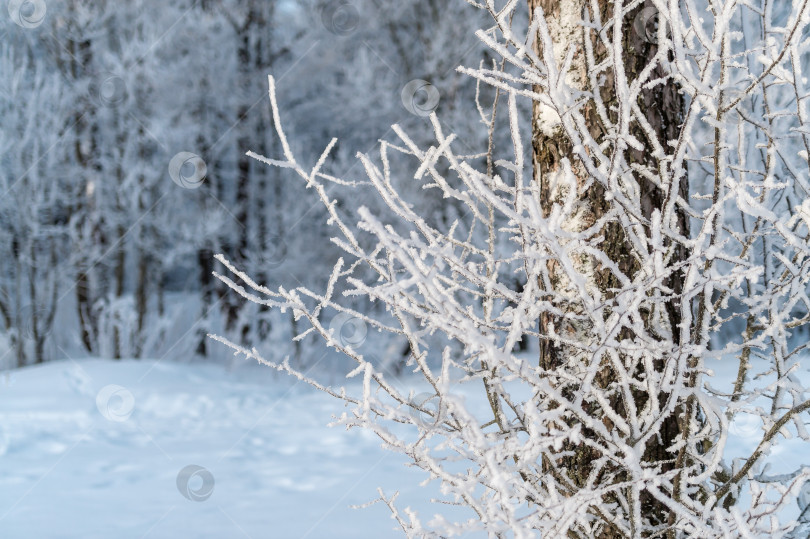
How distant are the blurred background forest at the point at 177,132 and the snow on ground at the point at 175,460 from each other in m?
2.64

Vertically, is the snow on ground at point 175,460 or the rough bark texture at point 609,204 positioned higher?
the rough bark texture at point 609,204

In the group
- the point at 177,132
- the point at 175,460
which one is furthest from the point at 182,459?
the point at 177,132

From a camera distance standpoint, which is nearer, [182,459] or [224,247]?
[182,459]

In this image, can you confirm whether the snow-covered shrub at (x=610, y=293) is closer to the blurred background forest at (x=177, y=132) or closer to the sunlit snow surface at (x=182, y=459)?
the sunlit snow surface at (x=182, y=459)

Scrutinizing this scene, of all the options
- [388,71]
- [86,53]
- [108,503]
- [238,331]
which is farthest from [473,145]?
[108,503]

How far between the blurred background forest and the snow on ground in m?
2.64

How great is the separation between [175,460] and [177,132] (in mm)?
6987

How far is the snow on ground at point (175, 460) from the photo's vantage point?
4.50 meters

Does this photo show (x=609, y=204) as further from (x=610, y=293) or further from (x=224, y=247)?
(x=224, y=247)

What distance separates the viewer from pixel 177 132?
37.4 ft

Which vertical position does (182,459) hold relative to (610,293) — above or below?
below

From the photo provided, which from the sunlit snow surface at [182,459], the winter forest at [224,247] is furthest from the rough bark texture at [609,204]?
the sunlit snow surface at [182,459]

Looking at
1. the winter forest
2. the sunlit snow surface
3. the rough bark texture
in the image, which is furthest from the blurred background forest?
the rough bark texture

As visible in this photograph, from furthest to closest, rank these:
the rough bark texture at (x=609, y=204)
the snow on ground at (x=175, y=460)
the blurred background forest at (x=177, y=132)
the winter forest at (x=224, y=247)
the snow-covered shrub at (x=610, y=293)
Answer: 1. the blurred background forest at (x=177, y=132)
2. the winter forest at (x=224, y=247)
3. the snow on ground at (x=175, y=460)
4. the rough bark texture at (x=609, y=204)
5. the snow-covered shrub at (x=610, y=293)
